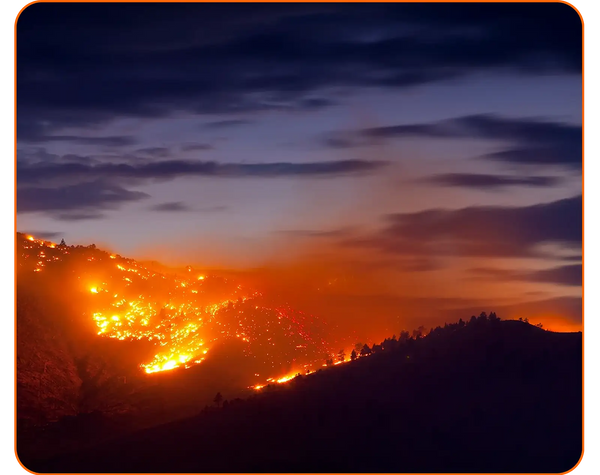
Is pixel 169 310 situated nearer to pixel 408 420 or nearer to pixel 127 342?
pixel 127 342

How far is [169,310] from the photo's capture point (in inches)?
3989

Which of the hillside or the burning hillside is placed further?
the burning hillside

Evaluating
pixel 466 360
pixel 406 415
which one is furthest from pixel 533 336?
pixel 406 415

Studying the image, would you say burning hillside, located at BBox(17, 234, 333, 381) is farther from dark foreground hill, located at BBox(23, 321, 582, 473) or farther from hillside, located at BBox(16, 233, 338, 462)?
dark foreground hill, located at BBox(23, 321, 582, 473)

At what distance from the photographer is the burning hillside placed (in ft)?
312

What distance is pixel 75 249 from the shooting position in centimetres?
10344

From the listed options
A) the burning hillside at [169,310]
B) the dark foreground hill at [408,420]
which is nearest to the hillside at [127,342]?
the burning hillside at [169,310]

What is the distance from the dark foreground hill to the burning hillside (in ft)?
71.5

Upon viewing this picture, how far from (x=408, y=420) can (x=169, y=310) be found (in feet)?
140

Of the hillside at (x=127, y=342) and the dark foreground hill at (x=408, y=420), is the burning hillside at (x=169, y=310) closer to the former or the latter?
the hillside at (x=127, y=342)

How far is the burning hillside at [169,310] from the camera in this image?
312 feet

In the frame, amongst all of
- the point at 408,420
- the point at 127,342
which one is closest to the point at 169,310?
the point at 127,342

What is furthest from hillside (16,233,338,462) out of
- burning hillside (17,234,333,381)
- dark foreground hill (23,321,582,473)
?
dark foreground hill (23,321,582,473)

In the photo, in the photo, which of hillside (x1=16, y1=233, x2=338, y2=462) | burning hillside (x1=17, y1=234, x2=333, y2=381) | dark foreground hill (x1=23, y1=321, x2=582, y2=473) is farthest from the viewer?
burning hillside (x1=17, y1=234, x2=333, y2=381)
